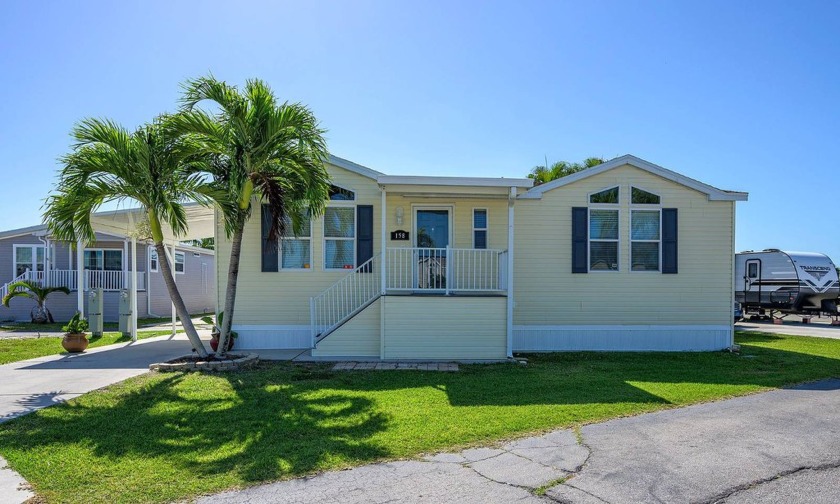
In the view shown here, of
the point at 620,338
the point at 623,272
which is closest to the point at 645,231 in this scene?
the point at 623,272

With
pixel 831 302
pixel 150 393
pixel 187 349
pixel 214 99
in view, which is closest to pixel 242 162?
pixel 214 99

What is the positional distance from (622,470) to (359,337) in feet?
21.9

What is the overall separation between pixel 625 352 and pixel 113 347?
11.2m

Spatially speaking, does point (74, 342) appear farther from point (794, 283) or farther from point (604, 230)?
point (794, 283)

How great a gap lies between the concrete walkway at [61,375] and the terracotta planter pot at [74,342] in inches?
9.4

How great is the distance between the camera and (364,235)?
37.2 ft

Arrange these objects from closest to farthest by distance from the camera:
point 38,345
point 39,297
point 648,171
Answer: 1. point 648,171
2. point 38,345
3. point 39,297

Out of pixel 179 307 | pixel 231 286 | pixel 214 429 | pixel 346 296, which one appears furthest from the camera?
pixel 346 296

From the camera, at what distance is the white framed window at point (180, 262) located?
22750 millimetres

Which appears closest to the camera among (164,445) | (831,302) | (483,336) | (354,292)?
(164,445)

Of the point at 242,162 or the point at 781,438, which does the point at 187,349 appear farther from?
the point at 781,438

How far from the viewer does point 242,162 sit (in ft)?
29.7

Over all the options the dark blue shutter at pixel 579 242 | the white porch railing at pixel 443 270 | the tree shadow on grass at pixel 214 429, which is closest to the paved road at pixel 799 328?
the dark blue shutter at pixel 579 242

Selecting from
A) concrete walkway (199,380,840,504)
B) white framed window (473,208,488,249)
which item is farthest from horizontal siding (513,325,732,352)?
concrete walkway (199,380,840,504)
